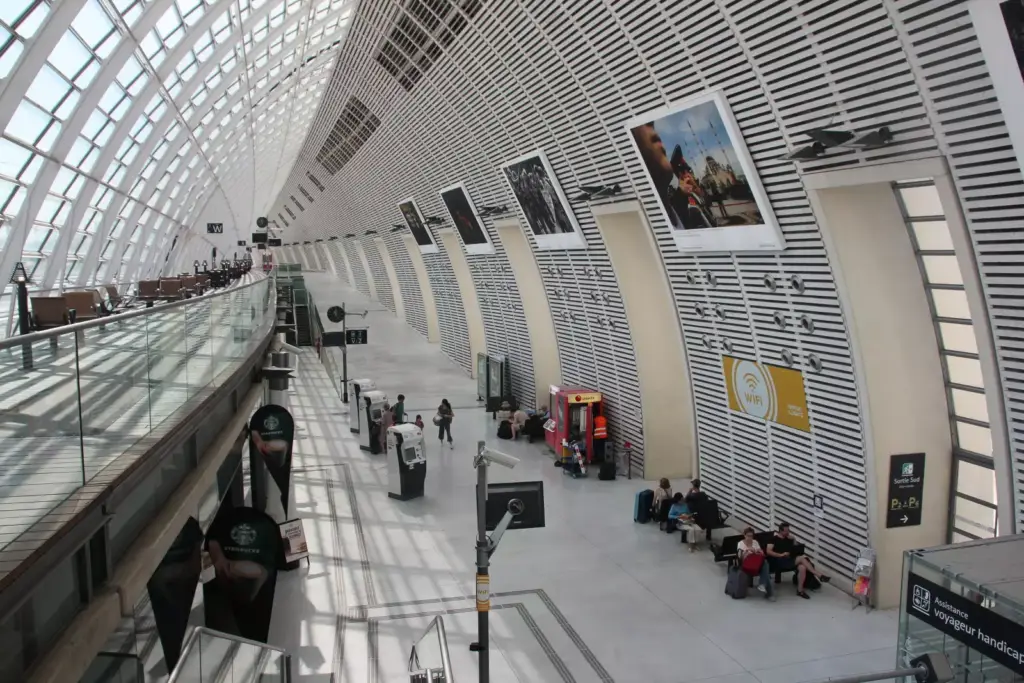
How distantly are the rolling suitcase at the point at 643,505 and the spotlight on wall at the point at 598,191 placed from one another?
19.5 feet

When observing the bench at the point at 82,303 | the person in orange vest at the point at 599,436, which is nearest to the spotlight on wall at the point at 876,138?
the bench at the point at 82,303

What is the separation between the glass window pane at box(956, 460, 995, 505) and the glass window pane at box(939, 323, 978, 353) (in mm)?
1769

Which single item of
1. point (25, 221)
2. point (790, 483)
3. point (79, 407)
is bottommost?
point (790, 483)

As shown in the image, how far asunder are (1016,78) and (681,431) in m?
13.4

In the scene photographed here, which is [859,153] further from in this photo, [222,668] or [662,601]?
[222,668]

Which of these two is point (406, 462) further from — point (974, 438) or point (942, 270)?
point (942, 270)

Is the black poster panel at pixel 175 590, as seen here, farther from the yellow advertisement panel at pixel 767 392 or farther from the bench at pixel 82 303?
the yellow advertisement panel at pixel 767 392

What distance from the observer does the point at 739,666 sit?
10688 millimetres

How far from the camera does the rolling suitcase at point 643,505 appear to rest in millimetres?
16453

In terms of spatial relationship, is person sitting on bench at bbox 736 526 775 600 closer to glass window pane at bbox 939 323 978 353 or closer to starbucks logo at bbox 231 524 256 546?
glass window pane at bbox 939 323 978 353

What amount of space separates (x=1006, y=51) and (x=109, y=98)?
21346 millimetres

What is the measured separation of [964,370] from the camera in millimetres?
12508

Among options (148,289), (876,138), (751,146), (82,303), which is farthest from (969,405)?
(148,289)

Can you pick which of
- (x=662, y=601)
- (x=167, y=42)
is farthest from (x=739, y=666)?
(x=167, y=42)
